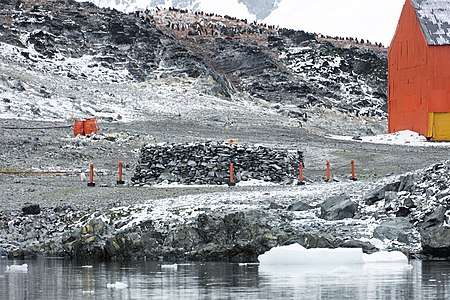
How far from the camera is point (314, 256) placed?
54.6 feet

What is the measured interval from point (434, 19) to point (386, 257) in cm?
3586

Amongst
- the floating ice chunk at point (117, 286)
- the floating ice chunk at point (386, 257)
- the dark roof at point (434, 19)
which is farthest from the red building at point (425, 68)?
the floating ice chunk at point (117, 286)

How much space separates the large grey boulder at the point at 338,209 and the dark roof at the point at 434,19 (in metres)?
31.4

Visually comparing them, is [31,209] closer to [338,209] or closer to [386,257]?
[338,209]

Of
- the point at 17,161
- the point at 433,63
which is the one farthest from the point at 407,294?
the point at 433,63

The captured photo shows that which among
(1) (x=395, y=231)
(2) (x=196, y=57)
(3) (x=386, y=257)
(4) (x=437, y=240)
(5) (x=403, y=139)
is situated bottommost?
(3) (x=386, y=257)

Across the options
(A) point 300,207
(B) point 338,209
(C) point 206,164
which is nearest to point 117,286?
(B) point 338,209

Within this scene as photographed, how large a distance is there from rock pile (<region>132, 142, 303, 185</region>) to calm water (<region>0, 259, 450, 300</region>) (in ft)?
36.3

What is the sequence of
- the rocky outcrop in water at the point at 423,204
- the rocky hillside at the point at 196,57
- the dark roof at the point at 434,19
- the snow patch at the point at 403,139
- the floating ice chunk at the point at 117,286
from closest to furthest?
the floating ice chunk at the point at 117,286 → the rocky outcrop in water at the point at 423,204 → the snow patch at the point at 403,139 → the dark roof at the point at 434,19 → the rocky hillside at the point at 196,57

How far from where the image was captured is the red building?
165ft

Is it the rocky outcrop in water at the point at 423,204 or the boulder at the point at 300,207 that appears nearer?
the rocky outcrop in water at the point at 423,204

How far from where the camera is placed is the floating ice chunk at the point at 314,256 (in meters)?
16.6

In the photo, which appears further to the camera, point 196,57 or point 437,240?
point 196,57

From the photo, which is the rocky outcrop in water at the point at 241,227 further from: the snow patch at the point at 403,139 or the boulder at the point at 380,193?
the snow patch at the point at 403,139
